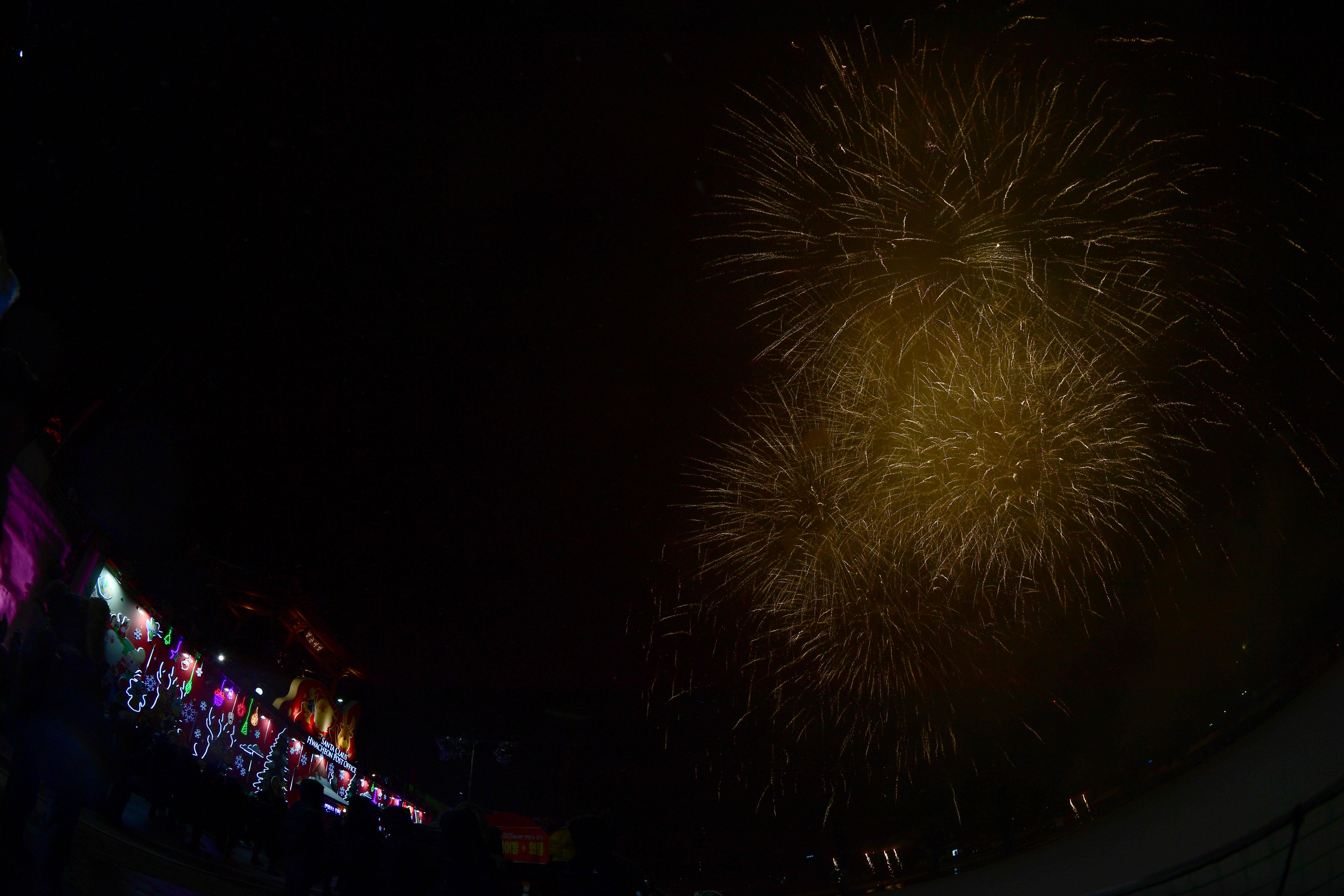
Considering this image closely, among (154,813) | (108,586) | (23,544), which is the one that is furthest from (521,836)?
(23,544)

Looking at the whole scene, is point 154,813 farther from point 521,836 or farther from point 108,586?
point 521,836

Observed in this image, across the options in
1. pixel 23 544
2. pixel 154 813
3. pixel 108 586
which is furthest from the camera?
pixel 108 586

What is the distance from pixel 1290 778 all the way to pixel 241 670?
65.4 feet

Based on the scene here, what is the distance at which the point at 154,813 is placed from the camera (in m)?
8.34

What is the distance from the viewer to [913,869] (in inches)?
658

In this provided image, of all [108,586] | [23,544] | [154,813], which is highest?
[108,586]

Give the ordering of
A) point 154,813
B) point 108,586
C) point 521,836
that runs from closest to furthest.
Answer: point 154,813 → point 108,586 → point 521,836

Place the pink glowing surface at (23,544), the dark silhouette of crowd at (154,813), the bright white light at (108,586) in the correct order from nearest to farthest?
the dark silhouette of crowd at (154,813) → the pink glowing surface at (23,544) → the bright white light at (108,586)

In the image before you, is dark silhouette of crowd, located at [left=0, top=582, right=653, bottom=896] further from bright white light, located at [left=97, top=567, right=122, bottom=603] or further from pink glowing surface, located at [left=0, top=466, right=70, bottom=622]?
bright white light, located at [left=97, top=567, right=122, bottom=603]

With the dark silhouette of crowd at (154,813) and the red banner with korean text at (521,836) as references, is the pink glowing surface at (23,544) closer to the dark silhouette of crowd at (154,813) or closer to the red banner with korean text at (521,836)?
the dark silhouette of crowd at (154,813)

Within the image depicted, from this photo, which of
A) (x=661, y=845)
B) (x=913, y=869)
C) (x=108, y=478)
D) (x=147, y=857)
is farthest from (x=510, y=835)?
(x=147, y=857)

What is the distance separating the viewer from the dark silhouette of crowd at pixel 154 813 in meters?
3.07

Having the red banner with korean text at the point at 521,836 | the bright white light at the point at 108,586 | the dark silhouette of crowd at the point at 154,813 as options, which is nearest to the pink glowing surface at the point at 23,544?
the dark silhouette of crowd at the point at 154,813

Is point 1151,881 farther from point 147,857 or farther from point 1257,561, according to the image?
point 147,857
